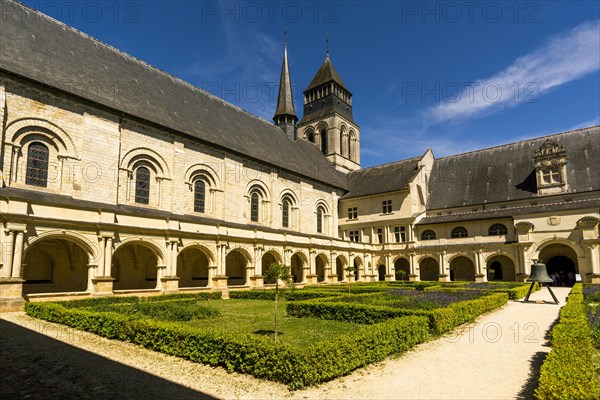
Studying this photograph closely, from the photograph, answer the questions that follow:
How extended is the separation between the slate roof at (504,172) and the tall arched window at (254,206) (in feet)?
61.0

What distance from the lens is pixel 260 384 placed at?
7.00 metres

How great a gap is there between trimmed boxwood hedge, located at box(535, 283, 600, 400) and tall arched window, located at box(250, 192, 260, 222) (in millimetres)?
23055

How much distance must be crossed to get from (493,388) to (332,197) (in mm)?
32957

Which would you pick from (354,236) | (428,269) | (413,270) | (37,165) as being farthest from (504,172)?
(37,165)

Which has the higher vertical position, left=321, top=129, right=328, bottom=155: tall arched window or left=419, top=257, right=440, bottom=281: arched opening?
left=321, top=129, right=328, bottom=155: tall arched window

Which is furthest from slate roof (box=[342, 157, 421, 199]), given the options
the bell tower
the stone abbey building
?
the bell tower

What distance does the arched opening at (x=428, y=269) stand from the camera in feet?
121

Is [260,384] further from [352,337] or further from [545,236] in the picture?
[545,236]

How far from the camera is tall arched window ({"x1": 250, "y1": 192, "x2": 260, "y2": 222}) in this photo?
29.8 m

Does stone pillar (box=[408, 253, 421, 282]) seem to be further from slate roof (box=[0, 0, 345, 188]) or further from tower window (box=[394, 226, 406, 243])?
slate roof (box=[0, 0, 345, 188])

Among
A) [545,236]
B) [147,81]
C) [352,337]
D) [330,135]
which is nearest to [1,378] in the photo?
[352,337]

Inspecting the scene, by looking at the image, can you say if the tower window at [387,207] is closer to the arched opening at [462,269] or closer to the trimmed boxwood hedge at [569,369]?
the arched opening at [462,269]

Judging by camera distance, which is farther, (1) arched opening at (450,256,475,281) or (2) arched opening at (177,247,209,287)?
(1) arched opening at (450,256,475,281)

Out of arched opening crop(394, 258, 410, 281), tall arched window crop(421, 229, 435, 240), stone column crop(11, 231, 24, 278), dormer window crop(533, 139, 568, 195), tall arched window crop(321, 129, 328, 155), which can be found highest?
tall arched window crop(321, 129, 328, 155)
